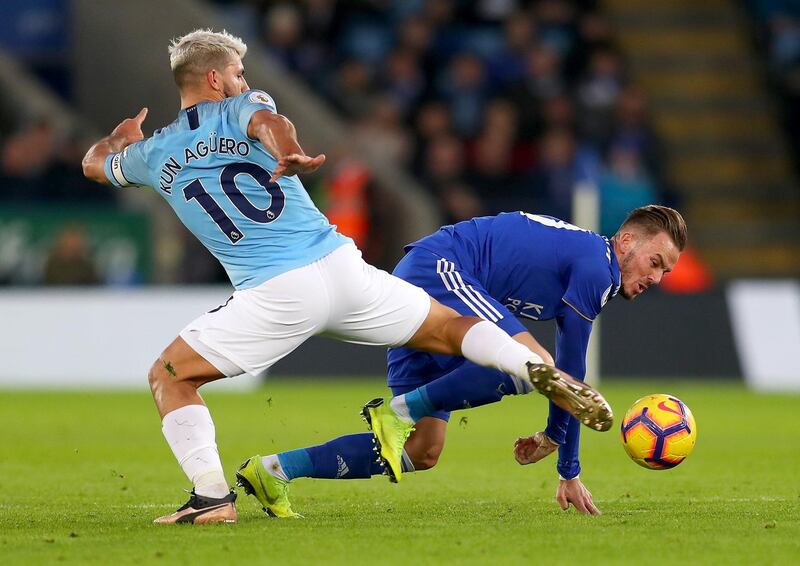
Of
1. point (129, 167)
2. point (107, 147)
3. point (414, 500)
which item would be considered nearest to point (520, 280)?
point (414, 500)

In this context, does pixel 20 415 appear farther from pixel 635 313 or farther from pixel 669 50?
pixel 669 50

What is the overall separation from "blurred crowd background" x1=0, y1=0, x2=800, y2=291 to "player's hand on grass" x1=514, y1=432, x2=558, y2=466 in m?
11.0

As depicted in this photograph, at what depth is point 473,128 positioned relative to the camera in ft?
63.7

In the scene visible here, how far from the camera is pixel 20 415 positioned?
43.2ft

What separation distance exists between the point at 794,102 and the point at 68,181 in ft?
33.4

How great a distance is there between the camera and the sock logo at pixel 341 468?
6996 millimetres

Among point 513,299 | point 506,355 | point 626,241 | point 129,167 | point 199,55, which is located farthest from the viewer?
point 513,299

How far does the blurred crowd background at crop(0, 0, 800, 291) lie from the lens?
18.4m

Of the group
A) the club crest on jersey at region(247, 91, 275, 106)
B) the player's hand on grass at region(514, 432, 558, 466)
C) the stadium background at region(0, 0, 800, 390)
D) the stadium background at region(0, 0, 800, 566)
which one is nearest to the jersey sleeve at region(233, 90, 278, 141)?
the club crest on jersey at region(247, 91, 275, 106)

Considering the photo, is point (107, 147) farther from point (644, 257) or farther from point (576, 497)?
point (576, 497)

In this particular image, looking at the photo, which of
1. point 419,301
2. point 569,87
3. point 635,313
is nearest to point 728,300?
point 635,313

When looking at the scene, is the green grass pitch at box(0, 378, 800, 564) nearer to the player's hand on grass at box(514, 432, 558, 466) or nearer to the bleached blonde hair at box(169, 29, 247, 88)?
the player's hand on grass at box(514, 432, 558, 466)

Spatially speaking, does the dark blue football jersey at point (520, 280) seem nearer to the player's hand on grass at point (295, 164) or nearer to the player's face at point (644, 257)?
the player's face at point (644, 257)

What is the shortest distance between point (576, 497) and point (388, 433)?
91 centimetres
